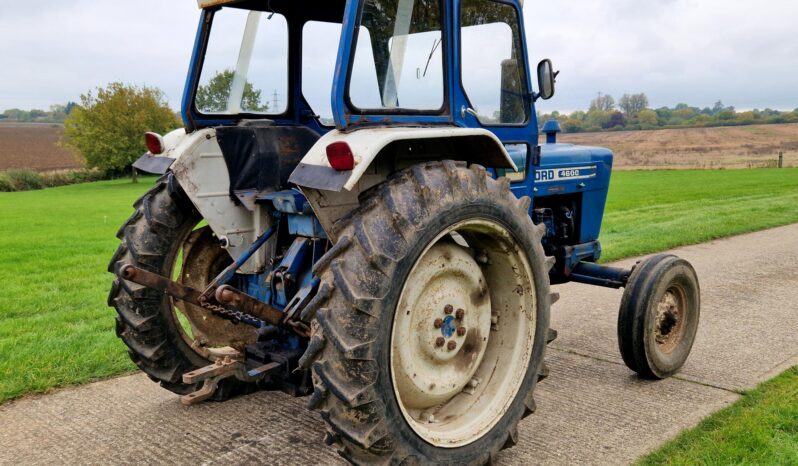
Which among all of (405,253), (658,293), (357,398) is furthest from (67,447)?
(658,293)

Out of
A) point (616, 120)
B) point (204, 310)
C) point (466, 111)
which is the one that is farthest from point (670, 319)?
point (616, 120)

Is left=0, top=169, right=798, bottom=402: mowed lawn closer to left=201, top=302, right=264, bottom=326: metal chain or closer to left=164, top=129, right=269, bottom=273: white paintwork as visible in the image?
left=201, top=302, right=264, bottom=326: metal chain

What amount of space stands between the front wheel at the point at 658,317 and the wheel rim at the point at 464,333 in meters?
1.27

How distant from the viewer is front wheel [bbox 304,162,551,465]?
279 centimetres

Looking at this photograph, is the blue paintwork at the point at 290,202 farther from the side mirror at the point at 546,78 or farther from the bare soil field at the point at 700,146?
the bare soil field at the point at 700,146

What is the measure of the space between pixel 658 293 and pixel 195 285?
307 centimetres

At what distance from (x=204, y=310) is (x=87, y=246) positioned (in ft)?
32.4

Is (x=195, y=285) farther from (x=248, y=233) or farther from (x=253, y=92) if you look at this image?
(x=253, y=92)

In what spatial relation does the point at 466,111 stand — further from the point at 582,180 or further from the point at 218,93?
the point at 582,180

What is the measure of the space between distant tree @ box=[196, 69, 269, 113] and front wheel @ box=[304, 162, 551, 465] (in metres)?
1.76

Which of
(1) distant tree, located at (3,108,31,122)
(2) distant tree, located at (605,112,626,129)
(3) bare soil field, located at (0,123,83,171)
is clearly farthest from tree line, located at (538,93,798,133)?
(1) distant tree, located at (3,108,31,122)

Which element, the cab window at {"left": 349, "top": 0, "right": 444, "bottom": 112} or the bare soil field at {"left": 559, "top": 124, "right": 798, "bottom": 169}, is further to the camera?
the bare soil field at {"left": 559, "top": 124, "right": 798, "bottom": 169}

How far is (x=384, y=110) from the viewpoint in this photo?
344cm

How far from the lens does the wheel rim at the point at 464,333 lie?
3285mm
